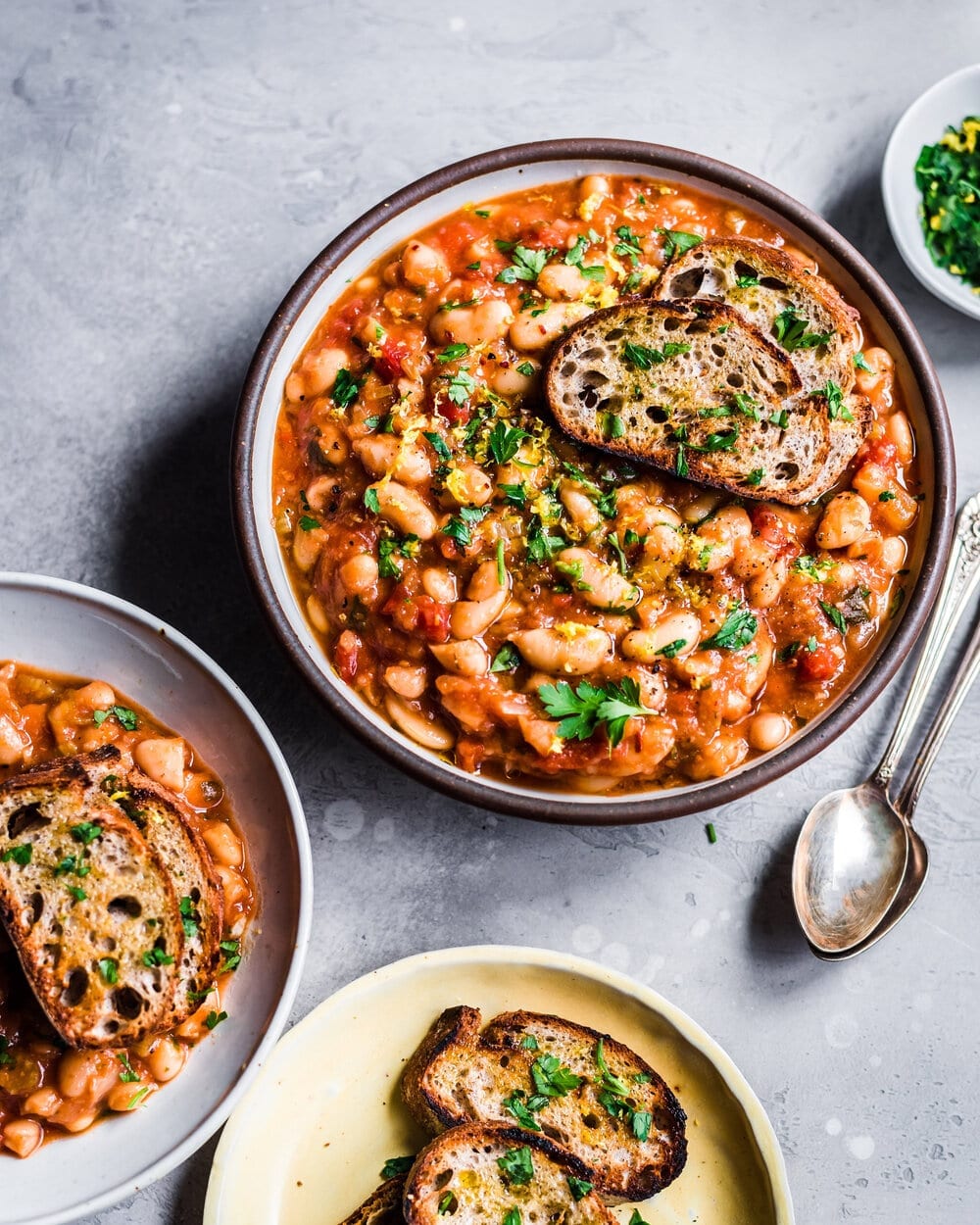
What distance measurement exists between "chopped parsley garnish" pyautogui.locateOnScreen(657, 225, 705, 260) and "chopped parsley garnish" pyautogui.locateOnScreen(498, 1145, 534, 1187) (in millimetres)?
2697

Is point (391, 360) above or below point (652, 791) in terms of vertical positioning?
above

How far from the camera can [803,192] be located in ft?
12.6

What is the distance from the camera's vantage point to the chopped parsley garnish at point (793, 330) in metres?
3.13

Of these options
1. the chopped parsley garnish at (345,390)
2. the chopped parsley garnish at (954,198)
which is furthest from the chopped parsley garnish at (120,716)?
the chopped parsley garnish at (954,198)

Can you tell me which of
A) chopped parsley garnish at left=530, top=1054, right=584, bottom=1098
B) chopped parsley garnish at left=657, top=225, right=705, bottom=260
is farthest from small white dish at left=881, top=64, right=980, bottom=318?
chopped parsley garnish at left=530, top=1054, right=584, bottom=1098

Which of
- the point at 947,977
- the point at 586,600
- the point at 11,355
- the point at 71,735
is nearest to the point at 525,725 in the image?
the point at 586,600

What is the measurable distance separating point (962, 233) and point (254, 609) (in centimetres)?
272

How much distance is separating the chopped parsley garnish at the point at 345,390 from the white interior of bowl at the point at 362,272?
0.20m

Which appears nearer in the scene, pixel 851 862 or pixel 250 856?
pixel 250 856

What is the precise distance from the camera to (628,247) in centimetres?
315

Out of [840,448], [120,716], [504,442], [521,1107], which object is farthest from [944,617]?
[120,716]

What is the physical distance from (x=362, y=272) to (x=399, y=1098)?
259 centimetres

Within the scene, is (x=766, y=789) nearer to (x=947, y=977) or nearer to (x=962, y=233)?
(x=947, y=977)

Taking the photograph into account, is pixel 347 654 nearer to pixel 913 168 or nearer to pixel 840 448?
pixel 840 448
